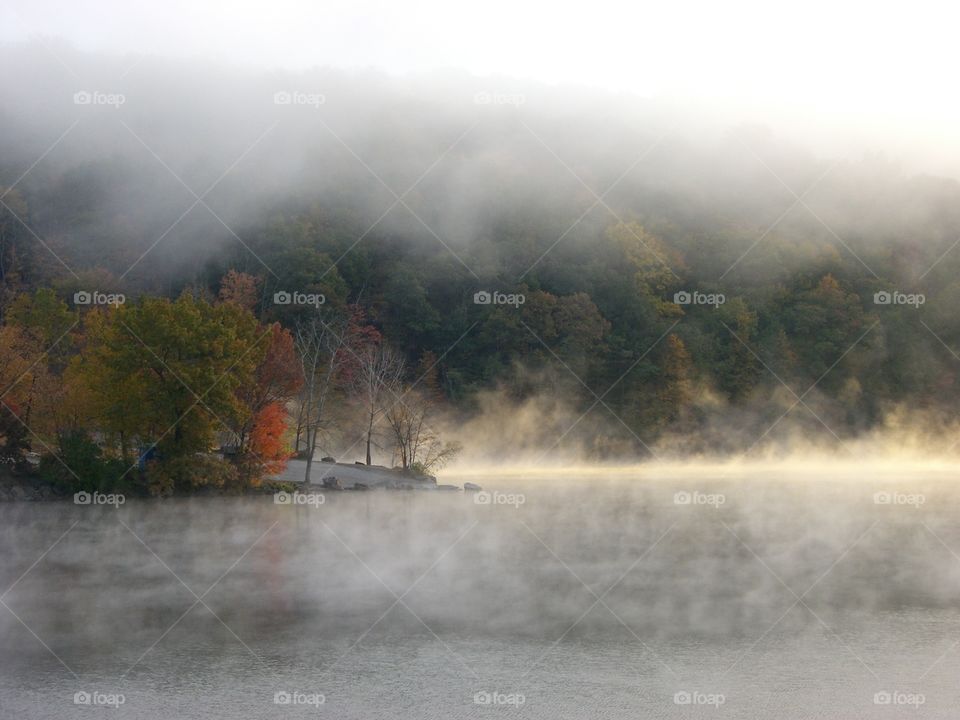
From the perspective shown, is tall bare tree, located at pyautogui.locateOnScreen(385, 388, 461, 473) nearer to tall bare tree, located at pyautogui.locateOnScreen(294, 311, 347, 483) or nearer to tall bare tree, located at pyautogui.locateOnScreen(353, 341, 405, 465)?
tall bare tree, located at pyautogui.locateOnScreen(353, 341, 405, 465)

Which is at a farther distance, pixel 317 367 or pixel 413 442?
pixel 317 367

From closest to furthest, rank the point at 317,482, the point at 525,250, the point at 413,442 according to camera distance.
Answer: the point at 317,482 < the point at 413,442 < the point at 525,250

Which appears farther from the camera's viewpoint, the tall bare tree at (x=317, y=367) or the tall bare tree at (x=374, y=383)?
the tall bare tree at (x=374, y=383)

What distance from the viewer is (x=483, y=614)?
19391 millimetres

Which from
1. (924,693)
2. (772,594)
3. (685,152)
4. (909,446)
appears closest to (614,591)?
(772,594)

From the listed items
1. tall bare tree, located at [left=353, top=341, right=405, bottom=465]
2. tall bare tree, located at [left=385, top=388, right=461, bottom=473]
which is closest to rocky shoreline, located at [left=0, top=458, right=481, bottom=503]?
tall bare tree, located at [left=385, top=388, right=461, bottom=473]

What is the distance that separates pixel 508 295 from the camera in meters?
68.0

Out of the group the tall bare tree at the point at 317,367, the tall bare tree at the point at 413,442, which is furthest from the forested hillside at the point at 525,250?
the tall bare tree at the point at 413,442

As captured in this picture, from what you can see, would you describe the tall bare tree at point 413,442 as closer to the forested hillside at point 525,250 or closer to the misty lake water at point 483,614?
the forested hillside at point 525,250

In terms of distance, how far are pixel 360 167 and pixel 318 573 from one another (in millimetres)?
66665

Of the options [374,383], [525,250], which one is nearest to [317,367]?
[374,383]

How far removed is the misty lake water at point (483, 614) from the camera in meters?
14.6

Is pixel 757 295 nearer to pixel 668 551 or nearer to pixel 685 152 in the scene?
pixel 685 152

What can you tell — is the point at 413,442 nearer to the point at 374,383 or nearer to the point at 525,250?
the point at 374,383
